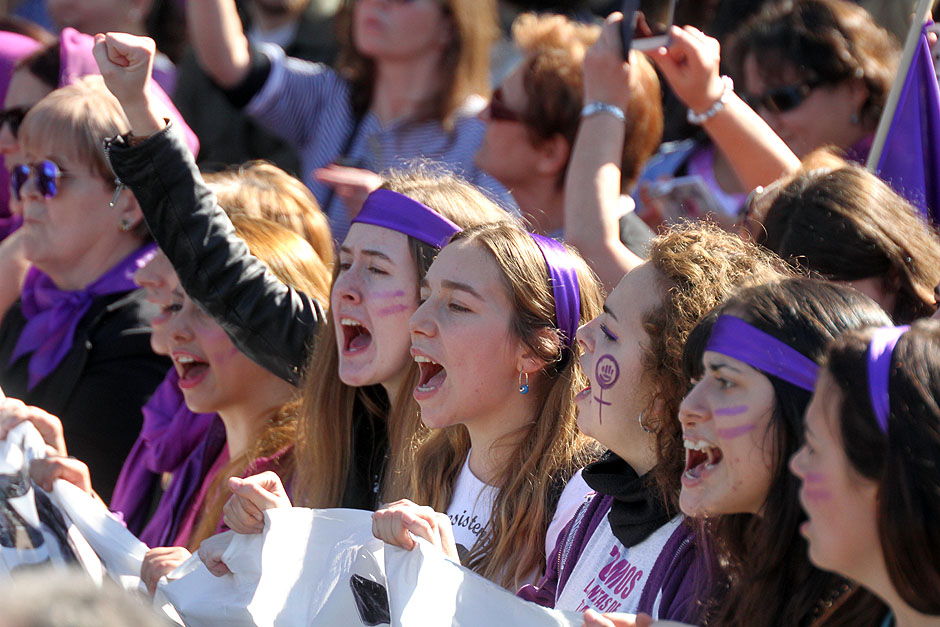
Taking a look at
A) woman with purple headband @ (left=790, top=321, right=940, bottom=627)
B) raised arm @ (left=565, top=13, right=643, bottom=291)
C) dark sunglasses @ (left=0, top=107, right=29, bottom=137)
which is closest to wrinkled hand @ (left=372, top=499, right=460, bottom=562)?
woman with purple headband @ (left=790, top=321, right=940, bottom=627)

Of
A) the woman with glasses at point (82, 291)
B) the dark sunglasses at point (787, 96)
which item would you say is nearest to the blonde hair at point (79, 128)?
the woman with glasses at point (82, 291)

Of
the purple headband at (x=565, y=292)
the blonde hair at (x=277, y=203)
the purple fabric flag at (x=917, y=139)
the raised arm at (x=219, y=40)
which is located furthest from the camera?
the raised arm at (x=219, y=40)

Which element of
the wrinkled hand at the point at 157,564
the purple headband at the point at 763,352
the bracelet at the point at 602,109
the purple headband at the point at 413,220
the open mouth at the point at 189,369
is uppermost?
the purple headband at the point at 763,352

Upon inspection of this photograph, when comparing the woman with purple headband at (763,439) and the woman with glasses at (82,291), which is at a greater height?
the woman with purple headband at (763,439)

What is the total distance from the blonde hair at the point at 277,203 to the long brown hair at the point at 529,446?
3.29 ft

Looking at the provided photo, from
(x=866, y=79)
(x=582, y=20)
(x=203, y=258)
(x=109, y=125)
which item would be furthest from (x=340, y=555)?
(x=582, y=20)

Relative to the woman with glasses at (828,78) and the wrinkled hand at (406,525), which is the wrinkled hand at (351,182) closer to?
the woman with glasses at (828,78)

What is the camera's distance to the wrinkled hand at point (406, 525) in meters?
2.13

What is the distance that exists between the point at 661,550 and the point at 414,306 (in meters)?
1.04

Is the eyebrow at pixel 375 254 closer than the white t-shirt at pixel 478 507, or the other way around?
the white t-shirt at pixel 478 507

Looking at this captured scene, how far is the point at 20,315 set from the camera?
414 centimetres

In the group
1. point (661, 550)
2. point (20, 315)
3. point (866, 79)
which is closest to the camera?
point (661, 550)

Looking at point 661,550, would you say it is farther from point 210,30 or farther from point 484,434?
point 210,30

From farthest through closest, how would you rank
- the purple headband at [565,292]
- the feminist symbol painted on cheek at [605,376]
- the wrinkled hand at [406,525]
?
the purple headband at [565,292] → the feminist symbol painted on cheek at [605,376] → the wrinkled hand at [406,525]
